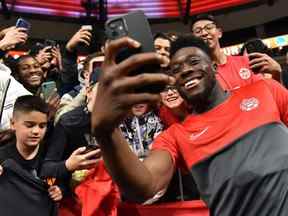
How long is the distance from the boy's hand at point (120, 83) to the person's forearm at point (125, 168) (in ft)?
0.24

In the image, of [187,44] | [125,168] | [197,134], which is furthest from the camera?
[187,44]

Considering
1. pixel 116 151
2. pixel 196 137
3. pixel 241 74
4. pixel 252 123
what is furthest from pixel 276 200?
pixel 241 74

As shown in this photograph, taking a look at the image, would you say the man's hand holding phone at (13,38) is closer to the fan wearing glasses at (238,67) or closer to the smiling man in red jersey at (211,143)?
the fan wearing glasses at (238,67)

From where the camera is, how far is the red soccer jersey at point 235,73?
3.49m

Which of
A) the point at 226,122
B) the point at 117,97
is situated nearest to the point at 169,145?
the point at 226,122

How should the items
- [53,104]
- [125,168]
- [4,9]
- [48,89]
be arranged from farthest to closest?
[4,9]
[48,89]
[53,104]
[125,168]

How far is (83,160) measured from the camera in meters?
2.99

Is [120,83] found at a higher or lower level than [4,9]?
lower

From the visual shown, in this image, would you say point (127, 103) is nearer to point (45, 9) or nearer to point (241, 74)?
point (241, 74)

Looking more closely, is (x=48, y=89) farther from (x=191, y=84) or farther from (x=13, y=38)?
(x=191, y=84)

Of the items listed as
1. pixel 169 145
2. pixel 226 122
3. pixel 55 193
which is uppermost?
pixel 226 122

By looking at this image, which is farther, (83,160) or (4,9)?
(4,9)

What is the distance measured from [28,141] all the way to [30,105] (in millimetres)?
259

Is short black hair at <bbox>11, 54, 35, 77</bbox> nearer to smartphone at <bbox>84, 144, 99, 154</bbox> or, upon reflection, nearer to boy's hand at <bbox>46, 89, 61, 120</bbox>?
boy's hand at <bbox>46, 89, 61, 120</bbox>
